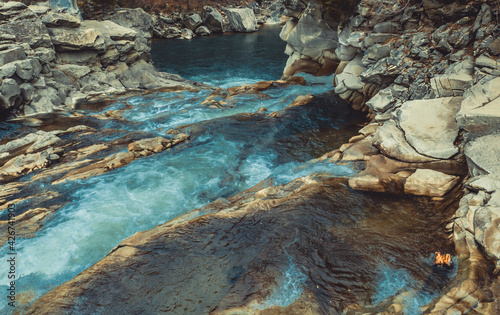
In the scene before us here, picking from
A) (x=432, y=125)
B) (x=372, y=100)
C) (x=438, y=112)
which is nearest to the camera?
(x=432, y=125)

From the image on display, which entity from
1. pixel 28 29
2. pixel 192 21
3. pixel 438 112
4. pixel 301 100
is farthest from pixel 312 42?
pixel 192 21

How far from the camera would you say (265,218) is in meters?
10.4

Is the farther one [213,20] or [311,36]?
[213,20]

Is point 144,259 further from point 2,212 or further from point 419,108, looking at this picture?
point 419,108

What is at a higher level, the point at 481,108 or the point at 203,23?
the point at 203,23

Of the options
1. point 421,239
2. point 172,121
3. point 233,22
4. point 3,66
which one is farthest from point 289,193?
point 233,22

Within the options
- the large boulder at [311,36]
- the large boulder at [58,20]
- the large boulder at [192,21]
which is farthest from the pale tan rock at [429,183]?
the large boulder at [192,21]

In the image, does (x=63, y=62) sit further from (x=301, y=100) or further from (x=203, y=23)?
(x=203, y=23)

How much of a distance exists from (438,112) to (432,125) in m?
0.93

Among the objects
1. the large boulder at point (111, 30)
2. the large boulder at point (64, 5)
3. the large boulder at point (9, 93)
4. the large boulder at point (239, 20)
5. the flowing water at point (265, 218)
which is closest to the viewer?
the flowing water at point (265, 218)

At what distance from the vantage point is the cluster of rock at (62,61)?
873 inches

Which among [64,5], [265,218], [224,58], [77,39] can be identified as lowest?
[265,218]

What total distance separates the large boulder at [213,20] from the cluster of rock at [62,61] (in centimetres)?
3967

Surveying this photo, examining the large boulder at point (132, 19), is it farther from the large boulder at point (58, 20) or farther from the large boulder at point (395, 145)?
the large boulder at point (395, 145)
